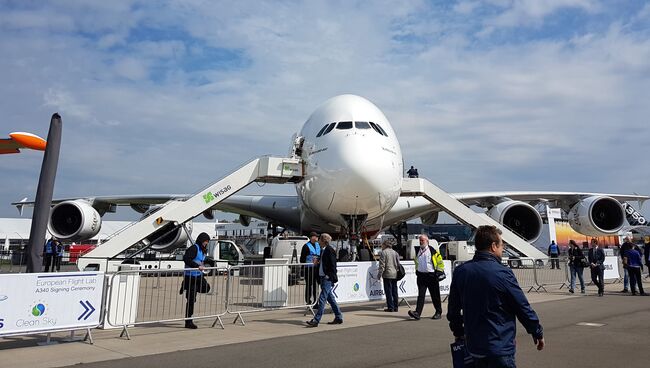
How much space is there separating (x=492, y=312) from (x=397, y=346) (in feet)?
11.5

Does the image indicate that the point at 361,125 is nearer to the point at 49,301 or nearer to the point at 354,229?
the point at 354,229

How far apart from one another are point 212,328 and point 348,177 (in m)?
5.18

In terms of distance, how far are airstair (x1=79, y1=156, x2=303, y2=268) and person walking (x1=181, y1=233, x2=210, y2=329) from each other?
4.93 metres

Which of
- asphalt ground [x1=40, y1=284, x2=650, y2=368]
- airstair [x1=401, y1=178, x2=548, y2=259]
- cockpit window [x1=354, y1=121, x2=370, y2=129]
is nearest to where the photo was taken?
asphalt ground [x1=40, y1=284, x2=650, y2=368]

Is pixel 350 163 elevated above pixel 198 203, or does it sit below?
above

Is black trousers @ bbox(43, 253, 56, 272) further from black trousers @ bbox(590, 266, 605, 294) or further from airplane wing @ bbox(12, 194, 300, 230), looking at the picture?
black trousers @ bbox(590, 266, 605, 294)

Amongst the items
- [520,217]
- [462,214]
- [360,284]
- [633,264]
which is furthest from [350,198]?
[520,217]

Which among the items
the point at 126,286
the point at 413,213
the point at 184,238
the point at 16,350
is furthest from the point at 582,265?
the point at 184,238

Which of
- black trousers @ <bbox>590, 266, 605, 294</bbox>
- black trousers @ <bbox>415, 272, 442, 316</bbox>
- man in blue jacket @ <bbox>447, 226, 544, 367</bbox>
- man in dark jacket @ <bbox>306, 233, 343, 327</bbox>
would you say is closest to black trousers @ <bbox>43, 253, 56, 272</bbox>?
man in dark jacket @ <bbox>306, 233, 343, 327</bbox>

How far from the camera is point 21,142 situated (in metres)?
7.38

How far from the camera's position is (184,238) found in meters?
20.5

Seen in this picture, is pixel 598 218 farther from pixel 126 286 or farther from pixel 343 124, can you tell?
pixel 126 286

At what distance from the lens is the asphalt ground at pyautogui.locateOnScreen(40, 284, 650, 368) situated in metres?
5.24

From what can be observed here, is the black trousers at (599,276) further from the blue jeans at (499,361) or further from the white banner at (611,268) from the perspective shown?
the blue jeans at (499,361)
